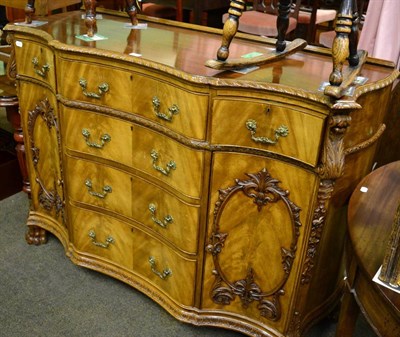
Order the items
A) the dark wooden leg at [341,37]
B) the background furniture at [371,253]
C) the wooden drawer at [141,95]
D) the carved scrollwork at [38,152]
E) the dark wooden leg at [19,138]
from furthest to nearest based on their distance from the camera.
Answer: the dark wooden leg at [19,138], the carved scrollwork at [38,152], the wooden drawer at [141,95], the dark wooden leg at [341,37], the background furniture at [371,253]

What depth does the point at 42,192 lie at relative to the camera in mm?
2273

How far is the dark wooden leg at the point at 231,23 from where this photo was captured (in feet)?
4.64

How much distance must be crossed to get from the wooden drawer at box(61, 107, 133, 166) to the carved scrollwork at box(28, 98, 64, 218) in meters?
0.11

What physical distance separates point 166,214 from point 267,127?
0.58 m

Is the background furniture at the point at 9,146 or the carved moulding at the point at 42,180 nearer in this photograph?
the carved moulding at the point at 42,180

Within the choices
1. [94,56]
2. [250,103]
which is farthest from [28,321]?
[250,103]

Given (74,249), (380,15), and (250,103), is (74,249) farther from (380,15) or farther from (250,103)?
(380,15)

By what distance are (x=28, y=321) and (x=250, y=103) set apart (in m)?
1.35

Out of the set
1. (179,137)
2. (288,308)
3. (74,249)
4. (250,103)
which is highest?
(250,103)

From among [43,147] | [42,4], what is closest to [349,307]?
[43,147]

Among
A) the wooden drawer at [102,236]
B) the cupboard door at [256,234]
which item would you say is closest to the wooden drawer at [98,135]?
the wooden drawer at [102,236]

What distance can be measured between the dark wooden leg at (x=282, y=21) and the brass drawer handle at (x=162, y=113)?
0.49 m

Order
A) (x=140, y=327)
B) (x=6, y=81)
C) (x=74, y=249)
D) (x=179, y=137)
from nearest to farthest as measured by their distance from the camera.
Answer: (x=179, y=137) < (x=140, y=327) < (x=74, y=249) < (x=6, y=81)

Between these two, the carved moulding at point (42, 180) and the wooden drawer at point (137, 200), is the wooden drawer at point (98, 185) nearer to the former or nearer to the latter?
the wooden drawer at point (137, 200)
